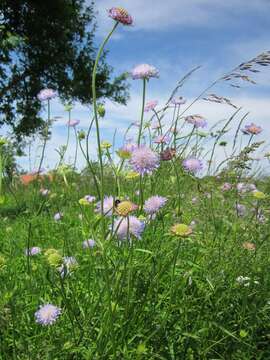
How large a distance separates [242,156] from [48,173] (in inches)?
109

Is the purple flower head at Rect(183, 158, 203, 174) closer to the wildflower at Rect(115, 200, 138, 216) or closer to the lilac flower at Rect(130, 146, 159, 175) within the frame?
the lilac flower at Rect(130, 146, 159, 175)

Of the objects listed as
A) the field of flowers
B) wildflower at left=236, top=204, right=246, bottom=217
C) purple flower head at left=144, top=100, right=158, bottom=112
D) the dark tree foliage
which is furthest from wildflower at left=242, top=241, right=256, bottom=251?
the dark tree foliage

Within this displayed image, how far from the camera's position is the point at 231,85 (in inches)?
82.7

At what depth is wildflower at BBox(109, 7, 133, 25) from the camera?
1.60 meters

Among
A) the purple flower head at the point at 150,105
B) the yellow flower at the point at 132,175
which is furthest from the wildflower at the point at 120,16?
the purple flower head at the point at 150,105

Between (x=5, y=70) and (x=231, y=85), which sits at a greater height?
(x=231, y=85)

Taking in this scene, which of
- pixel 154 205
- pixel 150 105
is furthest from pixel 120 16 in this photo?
pixel 150 105

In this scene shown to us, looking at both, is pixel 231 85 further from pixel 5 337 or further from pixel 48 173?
pixel 48 173

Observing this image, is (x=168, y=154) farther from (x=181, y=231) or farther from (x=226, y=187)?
(x=226, y=187)

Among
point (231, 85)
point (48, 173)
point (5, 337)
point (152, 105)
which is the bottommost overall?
point (48, 173)

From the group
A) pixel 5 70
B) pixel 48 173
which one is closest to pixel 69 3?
pixel 5 70

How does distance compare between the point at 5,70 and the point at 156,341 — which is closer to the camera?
the point at 156,341

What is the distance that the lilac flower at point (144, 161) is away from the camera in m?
1.79

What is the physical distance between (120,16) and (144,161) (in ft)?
1.53
